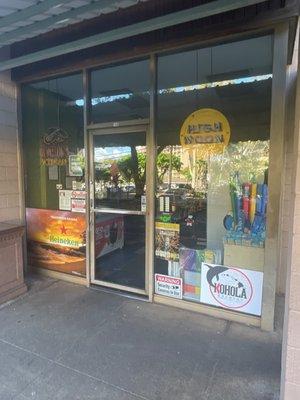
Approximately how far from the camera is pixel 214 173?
308cm

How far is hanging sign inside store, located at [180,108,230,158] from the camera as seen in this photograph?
2.97 meters

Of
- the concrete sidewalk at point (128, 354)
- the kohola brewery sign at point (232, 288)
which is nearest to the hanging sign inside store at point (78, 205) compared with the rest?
the concrete sidewalk at point (128, 354)

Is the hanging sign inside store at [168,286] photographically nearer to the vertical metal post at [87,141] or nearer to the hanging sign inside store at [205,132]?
the vertical metal post at [87,141]

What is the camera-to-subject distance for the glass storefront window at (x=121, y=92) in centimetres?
332

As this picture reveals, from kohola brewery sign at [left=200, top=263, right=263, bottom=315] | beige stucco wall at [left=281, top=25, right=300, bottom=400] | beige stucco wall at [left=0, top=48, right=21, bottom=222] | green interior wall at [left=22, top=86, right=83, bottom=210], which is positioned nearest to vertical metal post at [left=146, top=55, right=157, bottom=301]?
kohola brewery sign at [left=200, top=263, right=263, bottom=315]

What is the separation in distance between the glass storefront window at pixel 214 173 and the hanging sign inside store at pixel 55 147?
143cm

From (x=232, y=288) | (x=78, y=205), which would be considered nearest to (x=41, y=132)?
(x=78, y=205)

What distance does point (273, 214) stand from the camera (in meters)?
2.72

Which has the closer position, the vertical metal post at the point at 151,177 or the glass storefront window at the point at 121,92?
the vertical metal post at the point at 151,177

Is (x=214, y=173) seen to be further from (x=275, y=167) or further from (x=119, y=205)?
(x=119, y=205)

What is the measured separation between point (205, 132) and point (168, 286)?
1.78m

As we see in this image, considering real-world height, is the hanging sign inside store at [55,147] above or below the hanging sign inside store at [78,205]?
above

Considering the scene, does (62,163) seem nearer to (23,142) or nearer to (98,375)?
(23,142)

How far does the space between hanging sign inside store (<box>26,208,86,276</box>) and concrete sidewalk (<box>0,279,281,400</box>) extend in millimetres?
730
